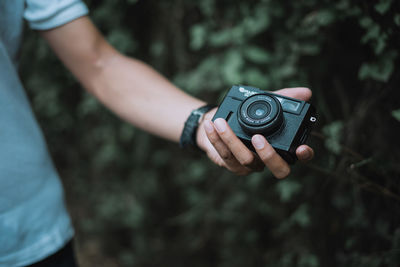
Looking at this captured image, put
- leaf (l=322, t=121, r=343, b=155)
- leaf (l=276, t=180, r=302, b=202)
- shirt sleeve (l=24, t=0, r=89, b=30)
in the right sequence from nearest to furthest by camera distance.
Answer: shirt sleeve (l=24, t=0, r=89, b=30), leaf (l=322, t=121, r=343, b=155), leaf (l=276, t=180, r=302, b=202)

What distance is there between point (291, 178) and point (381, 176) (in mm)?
526

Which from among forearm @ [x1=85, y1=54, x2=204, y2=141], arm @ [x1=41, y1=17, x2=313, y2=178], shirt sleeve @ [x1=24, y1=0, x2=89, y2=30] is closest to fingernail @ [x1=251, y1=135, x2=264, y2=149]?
arm @ [x1=41, y1=17, x2=313, y2=178]

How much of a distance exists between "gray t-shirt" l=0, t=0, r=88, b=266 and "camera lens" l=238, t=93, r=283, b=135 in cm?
67

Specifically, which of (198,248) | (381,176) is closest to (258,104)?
(381,176)

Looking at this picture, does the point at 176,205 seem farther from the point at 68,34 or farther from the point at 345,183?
the point at 68,34

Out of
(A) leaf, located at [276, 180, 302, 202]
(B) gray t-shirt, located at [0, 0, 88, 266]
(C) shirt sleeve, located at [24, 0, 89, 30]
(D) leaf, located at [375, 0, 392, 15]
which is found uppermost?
(D) leaf, located at [375, 0, 392, 15]

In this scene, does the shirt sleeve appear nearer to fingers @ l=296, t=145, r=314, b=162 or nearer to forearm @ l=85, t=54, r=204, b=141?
forearm @ l=85, t=54, r=204, b=141

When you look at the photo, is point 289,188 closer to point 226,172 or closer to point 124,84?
point 226,172

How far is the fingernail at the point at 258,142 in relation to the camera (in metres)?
0.88

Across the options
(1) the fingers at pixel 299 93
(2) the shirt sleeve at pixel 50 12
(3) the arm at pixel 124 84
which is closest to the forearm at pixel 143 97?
(3) the arm at pixel 124 84

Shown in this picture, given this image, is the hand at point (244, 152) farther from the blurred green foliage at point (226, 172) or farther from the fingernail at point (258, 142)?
the blurred green foliage at point (226, 172)

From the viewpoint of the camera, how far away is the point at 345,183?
1491mm

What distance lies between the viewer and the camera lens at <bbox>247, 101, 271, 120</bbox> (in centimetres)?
95

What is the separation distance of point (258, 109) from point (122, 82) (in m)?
0.55
